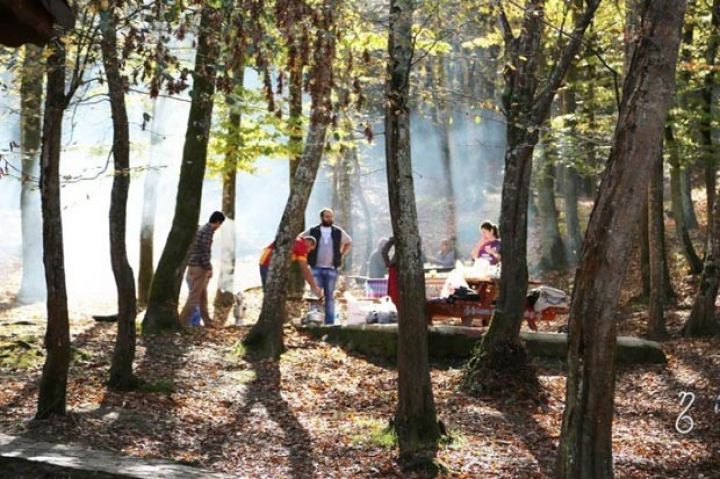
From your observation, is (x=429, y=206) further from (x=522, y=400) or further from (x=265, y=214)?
(x=522, y=400)

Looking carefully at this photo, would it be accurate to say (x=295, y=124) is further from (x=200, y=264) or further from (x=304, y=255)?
(x=200, y=264)

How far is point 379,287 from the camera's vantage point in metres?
18.0

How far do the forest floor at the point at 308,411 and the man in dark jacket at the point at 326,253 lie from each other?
1.75 m

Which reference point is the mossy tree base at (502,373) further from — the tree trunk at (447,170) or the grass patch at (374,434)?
the tree trunk at (447,170)

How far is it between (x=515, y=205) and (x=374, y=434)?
3737mm

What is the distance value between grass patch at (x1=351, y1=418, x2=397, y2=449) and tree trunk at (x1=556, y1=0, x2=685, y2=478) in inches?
110

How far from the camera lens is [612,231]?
684 cm

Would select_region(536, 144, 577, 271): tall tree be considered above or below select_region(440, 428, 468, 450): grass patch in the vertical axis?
above

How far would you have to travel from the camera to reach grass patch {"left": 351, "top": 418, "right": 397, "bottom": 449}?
9555mm

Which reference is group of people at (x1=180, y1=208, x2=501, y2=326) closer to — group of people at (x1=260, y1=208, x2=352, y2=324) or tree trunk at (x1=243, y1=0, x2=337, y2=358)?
group of people at (x1=260, y1=208, x2=352, y2=324)

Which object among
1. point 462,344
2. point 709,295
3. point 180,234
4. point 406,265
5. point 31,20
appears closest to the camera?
point 31,20

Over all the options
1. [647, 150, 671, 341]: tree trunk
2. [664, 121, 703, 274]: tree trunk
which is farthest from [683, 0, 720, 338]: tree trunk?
[664, 121, 703, 274]: tree trunk

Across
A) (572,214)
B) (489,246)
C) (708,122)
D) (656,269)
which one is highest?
(708,122)

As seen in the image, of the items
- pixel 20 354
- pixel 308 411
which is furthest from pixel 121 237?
pixel 308 411
